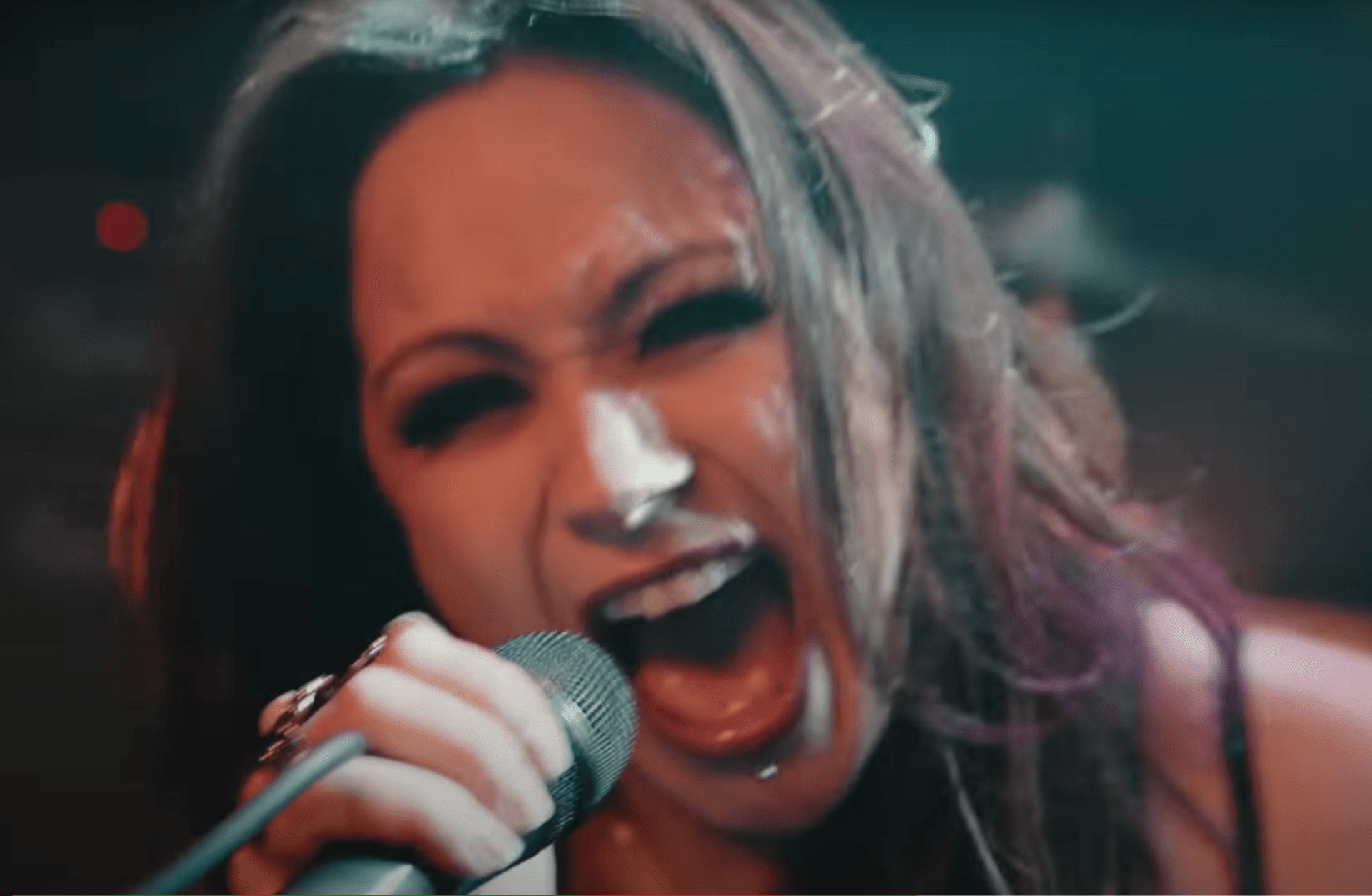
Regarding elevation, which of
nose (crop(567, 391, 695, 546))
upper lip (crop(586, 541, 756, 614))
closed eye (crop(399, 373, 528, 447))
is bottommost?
upper lip (crop(586, 541, 756, 614))

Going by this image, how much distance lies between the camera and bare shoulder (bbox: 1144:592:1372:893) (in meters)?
1.17

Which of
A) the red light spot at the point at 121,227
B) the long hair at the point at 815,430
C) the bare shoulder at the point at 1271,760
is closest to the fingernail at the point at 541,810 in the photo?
the long hair at the point at 815,430

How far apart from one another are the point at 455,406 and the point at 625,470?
179 mm

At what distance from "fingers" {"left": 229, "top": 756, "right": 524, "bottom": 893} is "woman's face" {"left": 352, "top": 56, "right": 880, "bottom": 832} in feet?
1.32

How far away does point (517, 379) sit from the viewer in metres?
1.22

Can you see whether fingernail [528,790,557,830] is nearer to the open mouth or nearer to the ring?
the ring

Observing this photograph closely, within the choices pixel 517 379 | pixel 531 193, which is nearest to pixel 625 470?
pixel 517 379

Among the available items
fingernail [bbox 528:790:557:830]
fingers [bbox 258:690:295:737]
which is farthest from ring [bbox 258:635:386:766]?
fingernail [bbox 528:790:557:830]

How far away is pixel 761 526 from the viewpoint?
1.21 m

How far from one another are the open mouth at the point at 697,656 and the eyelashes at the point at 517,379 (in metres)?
0.21

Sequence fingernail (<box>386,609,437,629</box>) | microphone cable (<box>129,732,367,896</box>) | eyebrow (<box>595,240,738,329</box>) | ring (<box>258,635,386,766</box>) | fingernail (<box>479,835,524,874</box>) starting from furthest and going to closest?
eyebrow (<box>595,240,738,329</box>) < fingernail (<box>386,609,437,629</box>) < ring (<box>258,635,386,766</box>) < fingernail (<box>479,835,524,874</box>) < microphone cable (<box>129,732,367,896</box>)

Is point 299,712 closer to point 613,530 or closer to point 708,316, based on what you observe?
point 613,530

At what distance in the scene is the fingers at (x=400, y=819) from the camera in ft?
2.30

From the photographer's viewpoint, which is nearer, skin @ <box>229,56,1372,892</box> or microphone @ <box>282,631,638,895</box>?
microphone @ <box>282,631,638,895</box>
